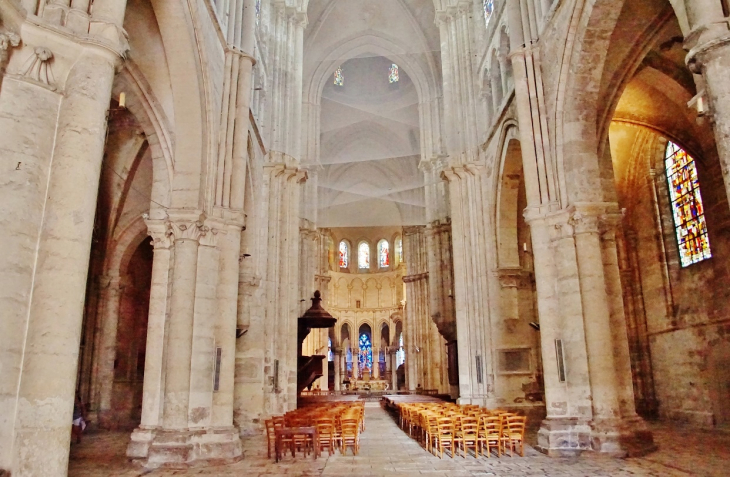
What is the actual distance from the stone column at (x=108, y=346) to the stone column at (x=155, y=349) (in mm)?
7824

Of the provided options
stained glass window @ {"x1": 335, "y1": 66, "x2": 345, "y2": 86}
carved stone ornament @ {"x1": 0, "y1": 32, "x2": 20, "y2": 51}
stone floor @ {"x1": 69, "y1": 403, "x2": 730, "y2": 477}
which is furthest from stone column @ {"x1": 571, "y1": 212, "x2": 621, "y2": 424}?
stained glass window @ {"x1": 335, "y1": 66, "x2": 345, "y2": 86}

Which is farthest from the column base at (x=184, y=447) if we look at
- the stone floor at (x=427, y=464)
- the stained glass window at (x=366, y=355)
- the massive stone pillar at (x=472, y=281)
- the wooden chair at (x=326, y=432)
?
the stained glass window at (x=366, y=355)

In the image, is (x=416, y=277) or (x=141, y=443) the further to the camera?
(x=416, y=277)

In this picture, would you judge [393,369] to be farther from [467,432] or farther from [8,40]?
[8,40]

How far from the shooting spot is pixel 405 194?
3944 centimetres

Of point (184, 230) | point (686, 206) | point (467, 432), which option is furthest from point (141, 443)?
point (686, 206)

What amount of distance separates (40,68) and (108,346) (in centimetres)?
1376

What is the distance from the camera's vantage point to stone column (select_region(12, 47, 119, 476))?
5512 millimetres

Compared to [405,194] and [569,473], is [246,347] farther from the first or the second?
[405,194]

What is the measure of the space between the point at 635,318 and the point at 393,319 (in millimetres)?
28572

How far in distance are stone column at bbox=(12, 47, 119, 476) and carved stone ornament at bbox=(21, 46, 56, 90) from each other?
21 cm

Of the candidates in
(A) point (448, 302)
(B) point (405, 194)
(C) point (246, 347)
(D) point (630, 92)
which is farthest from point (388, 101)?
(C) point (246, 347)

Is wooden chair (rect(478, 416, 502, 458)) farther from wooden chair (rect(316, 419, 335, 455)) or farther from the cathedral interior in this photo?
wooden chair (rect(316, 419, 335, 455))

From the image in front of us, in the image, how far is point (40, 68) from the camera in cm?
600
